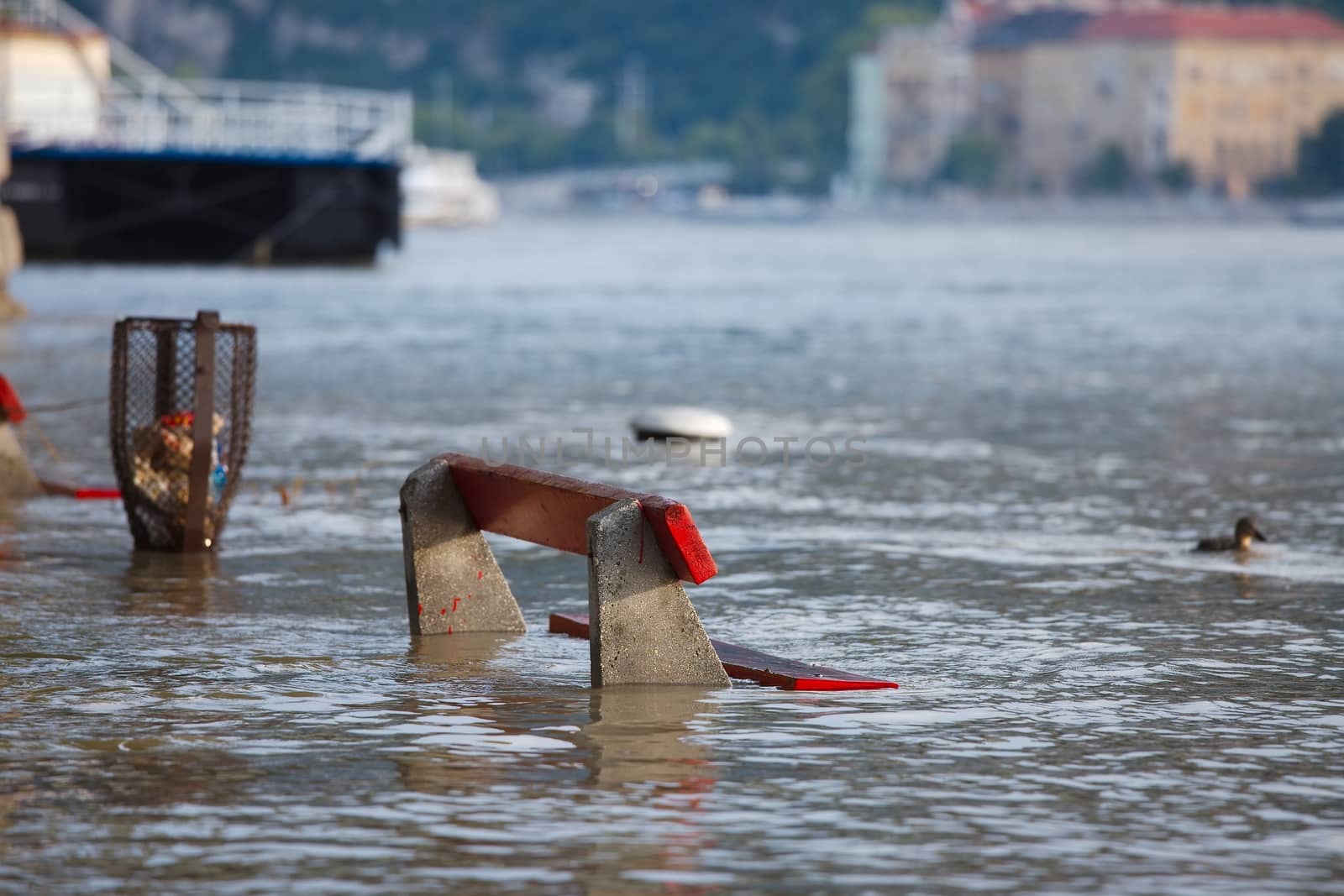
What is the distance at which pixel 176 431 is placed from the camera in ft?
39.8

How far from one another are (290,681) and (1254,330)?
3512cm

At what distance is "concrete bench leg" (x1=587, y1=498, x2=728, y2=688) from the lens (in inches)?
335

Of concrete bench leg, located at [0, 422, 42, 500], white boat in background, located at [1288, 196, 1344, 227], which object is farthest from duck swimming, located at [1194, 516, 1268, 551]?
white boat in background, located at [1288, 196, 1344, 227]

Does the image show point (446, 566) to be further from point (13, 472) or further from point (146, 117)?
point (146, 117)

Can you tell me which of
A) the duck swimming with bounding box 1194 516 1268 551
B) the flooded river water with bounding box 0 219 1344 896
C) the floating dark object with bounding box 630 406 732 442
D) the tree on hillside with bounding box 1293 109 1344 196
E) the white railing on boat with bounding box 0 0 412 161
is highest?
the tree on hillside with bounding box 1293 109 1344 196

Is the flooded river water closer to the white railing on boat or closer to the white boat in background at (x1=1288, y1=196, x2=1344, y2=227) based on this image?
the white railing on boat

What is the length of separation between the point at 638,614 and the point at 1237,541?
5169 mm

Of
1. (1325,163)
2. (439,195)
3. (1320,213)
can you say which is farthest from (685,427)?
(1325,163)

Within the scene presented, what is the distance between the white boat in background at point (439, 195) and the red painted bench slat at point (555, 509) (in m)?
157

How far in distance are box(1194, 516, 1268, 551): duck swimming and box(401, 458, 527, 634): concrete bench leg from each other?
4365 mm

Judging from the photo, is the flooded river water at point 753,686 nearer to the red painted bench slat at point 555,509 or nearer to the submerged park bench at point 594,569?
the submerged park bench at point 594,569

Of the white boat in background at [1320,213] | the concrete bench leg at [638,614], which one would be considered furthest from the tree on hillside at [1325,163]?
the concrete bench leg at [638,614]

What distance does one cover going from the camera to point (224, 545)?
12.7 metres

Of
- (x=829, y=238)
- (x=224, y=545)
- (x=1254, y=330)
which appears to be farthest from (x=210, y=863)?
(x=829, y=238)
